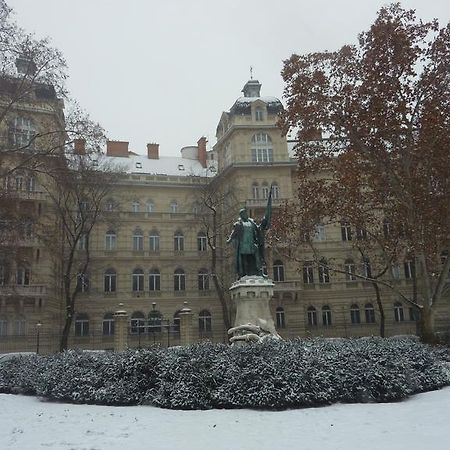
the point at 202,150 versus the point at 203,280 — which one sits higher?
the point at 202,150

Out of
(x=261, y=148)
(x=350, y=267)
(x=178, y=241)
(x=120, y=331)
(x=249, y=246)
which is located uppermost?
(x=261, y=148)

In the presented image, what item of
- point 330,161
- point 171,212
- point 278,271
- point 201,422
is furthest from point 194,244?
point 201,422

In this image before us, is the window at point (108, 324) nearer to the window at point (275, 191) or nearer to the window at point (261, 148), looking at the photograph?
the window at point (275, 191)

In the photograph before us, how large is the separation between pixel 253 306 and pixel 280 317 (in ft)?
83.3

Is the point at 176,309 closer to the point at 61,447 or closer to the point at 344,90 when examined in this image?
the point at 344,90

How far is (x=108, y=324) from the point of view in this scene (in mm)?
41031

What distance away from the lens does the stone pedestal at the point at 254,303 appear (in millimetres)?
15180

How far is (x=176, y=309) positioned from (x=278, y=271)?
29.8 feet

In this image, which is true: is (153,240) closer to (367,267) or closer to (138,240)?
(138,240)

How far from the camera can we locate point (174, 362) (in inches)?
462

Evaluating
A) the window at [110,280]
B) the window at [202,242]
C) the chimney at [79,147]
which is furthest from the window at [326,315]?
the chimney at [79,147]

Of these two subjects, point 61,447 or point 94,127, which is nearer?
point 61,447

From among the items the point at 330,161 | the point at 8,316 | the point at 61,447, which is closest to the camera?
the point at 61,447

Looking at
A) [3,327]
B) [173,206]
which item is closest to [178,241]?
[173,206]
